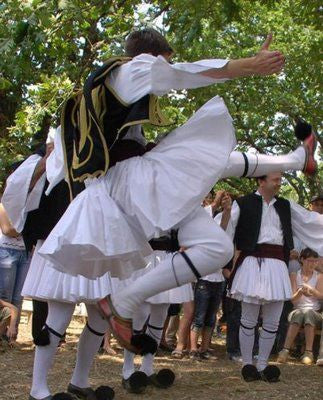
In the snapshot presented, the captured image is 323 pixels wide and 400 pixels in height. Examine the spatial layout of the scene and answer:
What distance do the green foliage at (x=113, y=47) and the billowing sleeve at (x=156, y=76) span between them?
78.4 inches

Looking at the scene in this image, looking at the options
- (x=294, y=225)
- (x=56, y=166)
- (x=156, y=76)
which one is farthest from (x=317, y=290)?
(x=156, y=76)

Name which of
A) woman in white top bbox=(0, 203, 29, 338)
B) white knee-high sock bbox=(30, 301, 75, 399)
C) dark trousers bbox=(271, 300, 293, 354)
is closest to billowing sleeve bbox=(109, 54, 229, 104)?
white knee-high sock bbox=(30, 301, 75, 399)

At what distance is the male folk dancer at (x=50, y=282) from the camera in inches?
170

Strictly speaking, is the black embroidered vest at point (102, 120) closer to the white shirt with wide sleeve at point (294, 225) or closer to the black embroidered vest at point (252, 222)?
the white shirt with wide sleeve at point (294, 225)

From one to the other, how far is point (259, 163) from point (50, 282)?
4.82ft

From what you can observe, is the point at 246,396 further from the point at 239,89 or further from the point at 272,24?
the point at 272,24

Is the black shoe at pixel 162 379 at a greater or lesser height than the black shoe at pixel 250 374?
greater

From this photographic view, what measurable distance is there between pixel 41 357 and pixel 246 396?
5.87 ft

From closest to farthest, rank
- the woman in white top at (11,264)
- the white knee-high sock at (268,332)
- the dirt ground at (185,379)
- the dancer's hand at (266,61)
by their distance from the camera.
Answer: the dancer's hand at (266,61)
the dirt ground at (185,379)
the white knee-high sock at (268,332)
the woman in white top at (11,264)

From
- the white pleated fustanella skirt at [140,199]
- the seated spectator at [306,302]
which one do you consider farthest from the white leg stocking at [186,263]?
the seated spectator at [306,302]

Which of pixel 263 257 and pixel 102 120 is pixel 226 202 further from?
pixel 102 120

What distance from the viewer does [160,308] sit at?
5852 millimetres

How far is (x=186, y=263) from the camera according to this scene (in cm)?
361

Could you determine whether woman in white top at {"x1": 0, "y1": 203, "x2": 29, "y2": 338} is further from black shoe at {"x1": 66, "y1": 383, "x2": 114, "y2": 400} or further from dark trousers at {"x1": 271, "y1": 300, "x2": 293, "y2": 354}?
dark trousers at {"x1": 271, "y1": 300, "x2": 293, "y2": 354}
